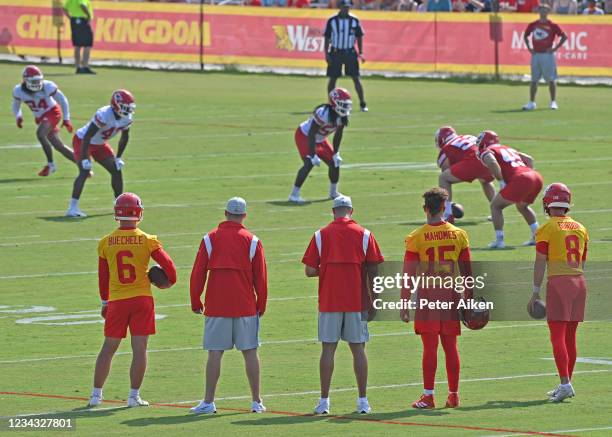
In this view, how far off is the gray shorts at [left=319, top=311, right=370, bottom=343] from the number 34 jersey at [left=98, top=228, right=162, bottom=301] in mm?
1486

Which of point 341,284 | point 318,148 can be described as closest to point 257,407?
point 341,284

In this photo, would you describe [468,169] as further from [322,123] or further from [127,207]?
[127,207]

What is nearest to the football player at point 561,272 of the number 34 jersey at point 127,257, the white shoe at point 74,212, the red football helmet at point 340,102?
the number 34 jersey at point 127,257

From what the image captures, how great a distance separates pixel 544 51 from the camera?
40969mm

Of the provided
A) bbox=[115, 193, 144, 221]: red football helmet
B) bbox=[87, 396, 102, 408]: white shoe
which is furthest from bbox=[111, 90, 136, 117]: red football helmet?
bbox=[87, 396, 102, 408]: white shoe

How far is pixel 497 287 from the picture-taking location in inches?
747

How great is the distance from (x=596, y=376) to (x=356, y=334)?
268 cm

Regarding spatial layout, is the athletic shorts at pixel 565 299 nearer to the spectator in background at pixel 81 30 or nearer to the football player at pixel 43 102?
the football player at pixel 43 102

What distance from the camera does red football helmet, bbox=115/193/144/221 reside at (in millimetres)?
14523

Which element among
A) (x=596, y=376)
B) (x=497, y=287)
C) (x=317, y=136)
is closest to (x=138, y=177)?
(x=317, y=136)

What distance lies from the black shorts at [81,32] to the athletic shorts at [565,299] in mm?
35594

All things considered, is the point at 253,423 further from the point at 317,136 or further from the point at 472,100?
the point at 472,100

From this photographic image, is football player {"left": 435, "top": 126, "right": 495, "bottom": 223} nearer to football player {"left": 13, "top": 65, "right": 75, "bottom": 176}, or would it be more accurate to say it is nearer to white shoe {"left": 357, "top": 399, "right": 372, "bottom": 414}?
football player {"left": 13, "top": 65, "right": 75, "bottom": 176}

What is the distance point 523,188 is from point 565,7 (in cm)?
2484
